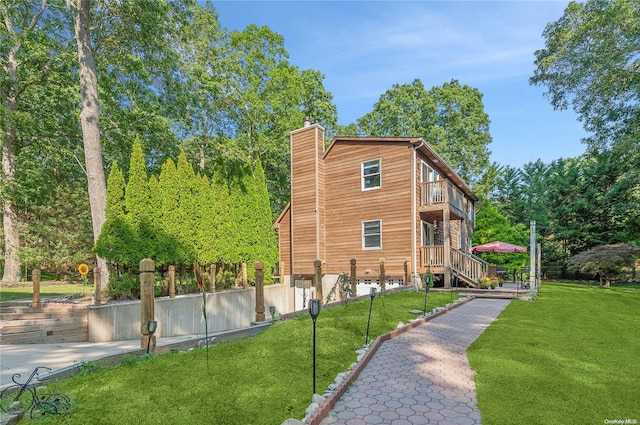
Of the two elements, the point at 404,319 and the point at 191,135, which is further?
the point at 191,135

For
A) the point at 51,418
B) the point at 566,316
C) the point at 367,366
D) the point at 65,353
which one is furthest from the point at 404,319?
the point at 65,353

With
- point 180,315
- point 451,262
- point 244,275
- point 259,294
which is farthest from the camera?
point 244,275

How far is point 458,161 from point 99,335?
3088cm

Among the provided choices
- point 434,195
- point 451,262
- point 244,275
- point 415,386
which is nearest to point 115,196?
point 244,275

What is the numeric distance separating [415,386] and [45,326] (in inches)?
326

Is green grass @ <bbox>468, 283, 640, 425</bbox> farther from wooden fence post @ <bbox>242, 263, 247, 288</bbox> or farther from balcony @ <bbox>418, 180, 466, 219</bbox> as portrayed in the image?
wooden fence post @ <bbox>242, 263, 247, 288</bbox>

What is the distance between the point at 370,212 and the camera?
15.2m

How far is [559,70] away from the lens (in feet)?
58.0

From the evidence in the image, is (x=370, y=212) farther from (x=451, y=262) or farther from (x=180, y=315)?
(x=180, y=315)

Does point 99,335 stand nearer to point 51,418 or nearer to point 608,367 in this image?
point 51,418

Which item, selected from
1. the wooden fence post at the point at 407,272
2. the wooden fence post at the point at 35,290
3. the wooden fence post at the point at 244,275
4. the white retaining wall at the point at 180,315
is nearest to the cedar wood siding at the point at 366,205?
the wooden fence post at the point at 407,272

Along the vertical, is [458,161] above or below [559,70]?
below

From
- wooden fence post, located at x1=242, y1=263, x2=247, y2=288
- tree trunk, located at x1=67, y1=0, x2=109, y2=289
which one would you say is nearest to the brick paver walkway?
wooden fence post, located at x1=242, y1=263, x2=247, y2=288

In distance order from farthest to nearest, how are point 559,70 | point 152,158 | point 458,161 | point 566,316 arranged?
1. point 458,161
2. point 152,158
3. point 559,70
4. point 566,316
